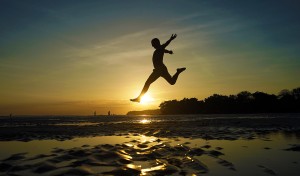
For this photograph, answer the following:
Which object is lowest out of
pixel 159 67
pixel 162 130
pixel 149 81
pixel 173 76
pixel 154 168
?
pixel 154 168

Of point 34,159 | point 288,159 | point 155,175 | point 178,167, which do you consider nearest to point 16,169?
point 34,159

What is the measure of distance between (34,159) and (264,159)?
7203 mm

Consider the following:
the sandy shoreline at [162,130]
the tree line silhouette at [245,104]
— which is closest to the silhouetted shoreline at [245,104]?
the tree line silhouette at [245,104]

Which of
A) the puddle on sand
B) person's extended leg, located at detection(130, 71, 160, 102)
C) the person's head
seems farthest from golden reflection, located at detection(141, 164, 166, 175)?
the person's head

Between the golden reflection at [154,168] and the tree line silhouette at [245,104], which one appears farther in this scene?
the tree line silhouette at [245,104]

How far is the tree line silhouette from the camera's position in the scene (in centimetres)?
12021

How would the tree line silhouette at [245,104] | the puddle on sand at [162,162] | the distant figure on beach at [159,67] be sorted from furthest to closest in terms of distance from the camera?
the tree line silhouette at [245,104] → the distant figure on beach at [159,67] → the puddle on sand at [162,162]

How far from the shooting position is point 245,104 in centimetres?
13500

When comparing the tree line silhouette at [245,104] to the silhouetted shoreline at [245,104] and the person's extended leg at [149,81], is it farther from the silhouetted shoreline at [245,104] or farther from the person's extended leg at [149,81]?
the person's extended leg at [149,81]

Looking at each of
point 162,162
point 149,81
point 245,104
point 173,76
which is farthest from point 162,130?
point 245,104

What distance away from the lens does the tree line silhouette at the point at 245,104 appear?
394 feet

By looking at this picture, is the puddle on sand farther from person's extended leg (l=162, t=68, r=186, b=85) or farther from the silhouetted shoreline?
the silhouetted shoreline

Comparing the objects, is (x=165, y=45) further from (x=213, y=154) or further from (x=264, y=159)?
(x=264, y=159)

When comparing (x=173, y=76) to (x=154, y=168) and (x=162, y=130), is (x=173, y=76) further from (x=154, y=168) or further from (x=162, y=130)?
(x=162, y=130)
